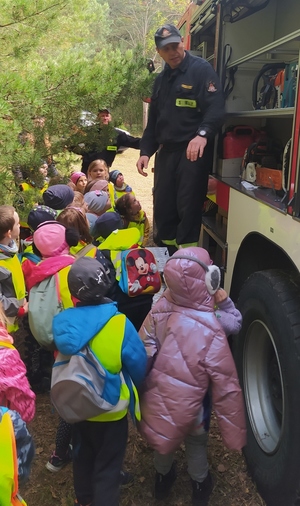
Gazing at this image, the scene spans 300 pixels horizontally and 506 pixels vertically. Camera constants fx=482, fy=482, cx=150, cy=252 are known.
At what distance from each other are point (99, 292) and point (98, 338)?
0.18 meters

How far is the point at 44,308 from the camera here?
253 centimetres

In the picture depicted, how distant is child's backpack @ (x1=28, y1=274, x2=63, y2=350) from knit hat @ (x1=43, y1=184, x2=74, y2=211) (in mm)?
1050

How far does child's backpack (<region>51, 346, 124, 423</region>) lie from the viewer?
5.92 ft

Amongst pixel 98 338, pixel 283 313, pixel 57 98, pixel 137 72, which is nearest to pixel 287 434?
pixel 283 313

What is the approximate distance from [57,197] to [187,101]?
3.75ft

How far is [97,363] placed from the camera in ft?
5.98

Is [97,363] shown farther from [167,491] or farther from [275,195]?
[275,195]

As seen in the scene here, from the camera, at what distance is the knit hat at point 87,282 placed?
6.15 feet

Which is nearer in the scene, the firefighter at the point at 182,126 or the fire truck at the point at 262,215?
the fire truck at the point at 262,215

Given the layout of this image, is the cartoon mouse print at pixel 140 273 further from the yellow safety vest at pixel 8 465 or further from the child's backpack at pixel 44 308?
the yellow safety vest at pixel 8 465

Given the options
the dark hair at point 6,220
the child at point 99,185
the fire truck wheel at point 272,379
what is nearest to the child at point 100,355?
the fire truck wheel at point 272,379

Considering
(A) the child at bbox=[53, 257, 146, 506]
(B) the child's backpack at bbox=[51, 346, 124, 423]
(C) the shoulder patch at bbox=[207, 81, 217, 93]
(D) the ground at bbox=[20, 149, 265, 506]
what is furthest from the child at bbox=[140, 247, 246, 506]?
(C) the shoulder patch at bbox=[207, 81, 217, 93]

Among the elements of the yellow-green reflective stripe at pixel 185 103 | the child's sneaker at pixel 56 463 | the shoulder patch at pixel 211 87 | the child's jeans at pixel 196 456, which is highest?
the shoulder patch at pixel 211 87

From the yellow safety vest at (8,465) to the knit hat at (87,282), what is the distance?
1.99ft
